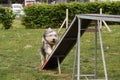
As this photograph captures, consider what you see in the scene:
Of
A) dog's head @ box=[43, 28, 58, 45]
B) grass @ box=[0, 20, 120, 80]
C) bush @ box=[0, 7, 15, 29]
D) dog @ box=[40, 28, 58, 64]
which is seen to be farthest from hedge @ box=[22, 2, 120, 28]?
dog's head @ box=[43, 28, 58, 45]

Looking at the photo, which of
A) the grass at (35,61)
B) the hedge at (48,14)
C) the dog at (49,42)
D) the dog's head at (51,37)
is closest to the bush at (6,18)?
the hedge at (48,14)

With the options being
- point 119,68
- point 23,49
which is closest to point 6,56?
point 23,49

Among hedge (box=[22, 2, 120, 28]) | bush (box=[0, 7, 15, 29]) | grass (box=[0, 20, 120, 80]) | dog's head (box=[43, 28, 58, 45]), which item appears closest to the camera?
grass (box=[0, 20, 120, 80])

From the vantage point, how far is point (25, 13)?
27.7 metres

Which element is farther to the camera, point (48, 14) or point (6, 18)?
point (48, 14)

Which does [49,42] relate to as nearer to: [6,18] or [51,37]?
[51,37]

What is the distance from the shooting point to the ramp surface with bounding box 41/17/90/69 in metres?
9.24

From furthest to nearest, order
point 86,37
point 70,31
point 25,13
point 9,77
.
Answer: point 25,13
point 86,37
point 9,77
point 70,31

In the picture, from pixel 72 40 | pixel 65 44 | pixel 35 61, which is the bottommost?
pixel 35 61

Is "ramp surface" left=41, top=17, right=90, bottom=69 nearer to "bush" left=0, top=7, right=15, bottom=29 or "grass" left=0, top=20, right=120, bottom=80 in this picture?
"grass" left=0, top=20, right=120, bottom=80

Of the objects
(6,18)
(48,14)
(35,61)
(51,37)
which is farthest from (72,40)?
(48,14)

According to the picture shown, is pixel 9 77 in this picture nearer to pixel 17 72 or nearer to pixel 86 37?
pixel 17 72

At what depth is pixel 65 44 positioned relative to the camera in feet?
34.3

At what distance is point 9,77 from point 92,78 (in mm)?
1910
